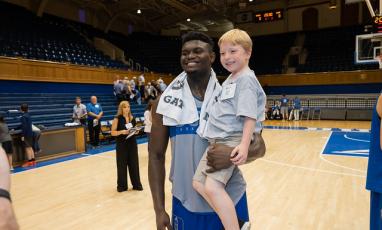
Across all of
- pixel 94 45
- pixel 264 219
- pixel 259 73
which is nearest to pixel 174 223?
pixel 264 219

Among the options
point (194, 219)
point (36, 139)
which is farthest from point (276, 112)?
point (194, 219)

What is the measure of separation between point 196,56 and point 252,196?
3761 millimetres

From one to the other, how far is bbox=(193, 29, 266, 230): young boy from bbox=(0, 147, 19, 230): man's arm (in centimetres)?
78

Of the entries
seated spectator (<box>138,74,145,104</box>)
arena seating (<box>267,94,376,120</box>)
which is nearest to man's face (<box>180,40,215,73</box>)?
seated spectator (<box>138,74,145,104</box>)

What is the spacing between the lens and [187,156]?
146 cm

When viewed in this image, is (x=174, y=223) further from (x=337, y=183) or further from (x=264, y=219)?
(x=337, y=183)

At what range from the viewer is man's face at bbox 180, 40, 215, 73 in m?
1.47

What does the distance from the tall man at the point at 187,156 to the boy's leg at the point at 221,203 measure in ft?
0.34

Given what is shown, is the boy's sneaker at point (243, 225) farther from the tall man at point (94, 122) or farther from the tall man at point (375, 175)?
the tall man at point (94, 122)

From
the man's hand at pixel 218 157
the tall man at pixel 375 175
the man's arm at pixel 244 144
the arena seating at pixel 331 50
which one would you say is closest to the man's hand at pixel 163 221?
the man's hand at pixel 218 157

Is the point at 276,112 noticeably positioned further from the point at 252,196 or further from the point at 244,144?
the point at 244,144

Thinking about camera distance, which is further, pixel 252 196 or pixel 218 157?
pixel 252 196

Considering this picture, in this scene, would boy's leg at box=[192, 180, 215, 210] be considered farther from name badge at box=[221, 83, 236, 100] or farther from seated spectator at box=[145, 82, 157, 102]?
seated spectator at box=[145, 82, 157, 102]

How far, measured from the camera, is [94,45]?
18.9 metres
